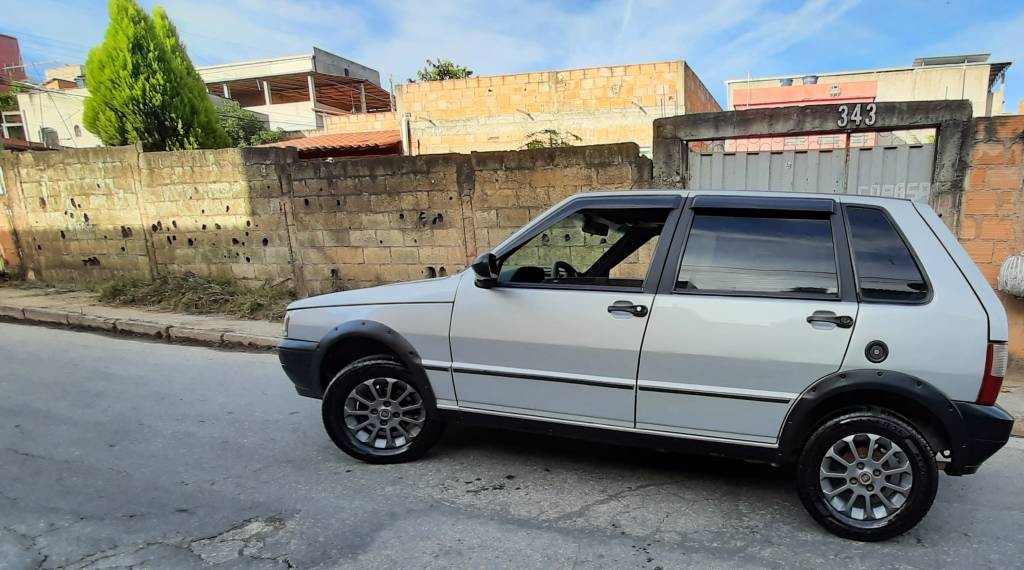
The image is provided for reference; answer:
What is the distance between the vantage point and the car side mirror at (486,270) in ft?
10.4

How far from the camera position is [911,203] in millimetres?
2912

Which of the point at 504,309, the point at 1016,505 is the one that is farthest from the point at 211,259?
the point at 1016,505

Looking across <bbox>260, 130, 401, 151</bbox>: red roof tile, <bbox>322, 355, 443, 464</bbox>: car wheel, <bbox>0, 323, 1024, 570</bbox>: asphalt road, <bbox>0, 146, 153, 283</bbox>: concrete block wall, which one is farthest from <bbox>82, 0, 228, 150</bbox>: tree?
<bbox>260, 130, 401, 151</bbox>: red roof tile

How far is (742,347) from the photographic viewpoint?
9.07 feet

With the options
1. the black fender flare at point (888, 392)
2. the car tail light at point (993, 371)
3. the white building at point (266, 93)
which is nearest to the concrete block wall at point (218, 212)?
the black fender flare at point (888, 392)

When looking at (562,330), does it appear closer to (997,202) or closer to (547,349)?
(547,349)

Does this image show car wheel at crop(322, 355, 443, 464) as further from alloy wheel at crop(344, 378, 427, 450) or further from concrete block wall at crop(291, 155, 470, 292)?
concrete block wall at crop(291, 155, 470, 292)

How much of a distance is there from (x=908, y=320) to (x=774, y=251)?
66 cm

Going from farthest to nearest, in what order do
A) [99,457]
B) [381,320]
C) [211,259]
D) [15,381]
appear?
[211,259] → [15,381] → [99,457] → [381,320]

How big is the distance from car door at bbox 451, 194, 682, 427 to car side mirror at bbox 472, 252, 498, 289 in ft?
0.14

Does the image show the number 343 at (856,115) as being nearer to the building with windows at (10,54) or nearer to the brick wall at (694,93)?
the brick wall at (694,93)

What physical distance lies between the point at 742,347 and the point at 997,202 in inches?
166

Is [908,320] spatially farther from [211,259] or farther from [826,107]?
[211,259]

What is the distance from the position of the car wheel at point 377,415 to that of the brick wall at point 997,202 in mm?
5252
